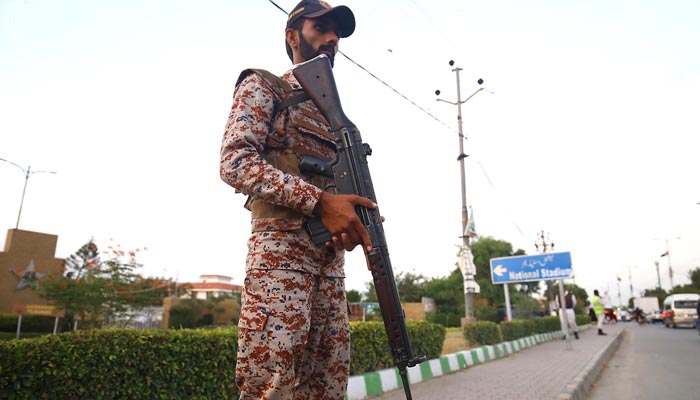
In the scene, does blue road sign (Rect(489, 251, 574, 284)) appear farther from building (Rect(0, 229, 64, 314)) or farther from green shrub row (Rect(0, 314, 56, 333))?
building (Rect(0, 229, 64, 314))

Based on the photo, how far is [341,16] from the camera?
69.9 inches

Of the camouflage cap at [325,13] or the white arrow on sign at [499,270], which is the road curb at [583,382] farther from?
the white arrow on sign at [499,270]

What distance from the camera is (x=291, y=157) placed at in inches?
63.1

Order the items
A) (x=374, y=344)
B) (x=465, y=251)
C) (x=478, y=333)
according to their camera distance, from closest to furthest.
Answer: (x=374, y=344), (x=478, y=333), (x=465, y=251)

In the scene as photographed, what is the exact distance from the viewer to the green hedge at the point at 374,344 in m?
5.28

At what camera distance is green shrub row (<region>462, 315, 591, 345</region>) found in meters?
9.77

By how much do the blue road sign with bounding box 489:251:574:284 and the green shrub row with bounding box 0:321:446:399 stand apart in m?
9.84

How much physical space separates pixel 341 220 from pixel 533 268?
12.4 meters

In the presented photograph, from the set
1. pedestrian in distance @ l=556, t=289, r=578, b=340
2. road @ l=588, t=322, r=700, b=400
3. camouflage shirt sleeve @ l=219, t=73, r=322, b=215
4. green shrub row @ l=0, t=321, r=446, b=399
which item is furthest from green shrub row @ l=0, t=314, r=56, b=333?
camouflage shirt sleeve @ l=219, t=73, r=322, b=215

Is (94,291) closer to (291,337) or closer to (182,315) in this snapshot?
(182,315)

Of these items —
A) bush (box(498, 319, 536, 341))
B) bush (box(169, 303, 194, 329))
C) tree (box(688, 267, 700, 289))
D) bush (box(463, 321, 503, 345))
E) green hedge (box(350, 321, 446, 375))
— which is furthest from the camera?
tree (box(688, 267, 700, 289))

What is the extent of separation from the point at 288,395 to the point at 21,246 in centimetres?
2673

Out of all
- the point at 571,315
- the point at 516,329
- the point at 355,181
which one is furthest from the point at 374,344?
the point at 571,315

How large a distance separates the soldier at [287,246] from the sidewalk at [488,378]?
9.90 ft
